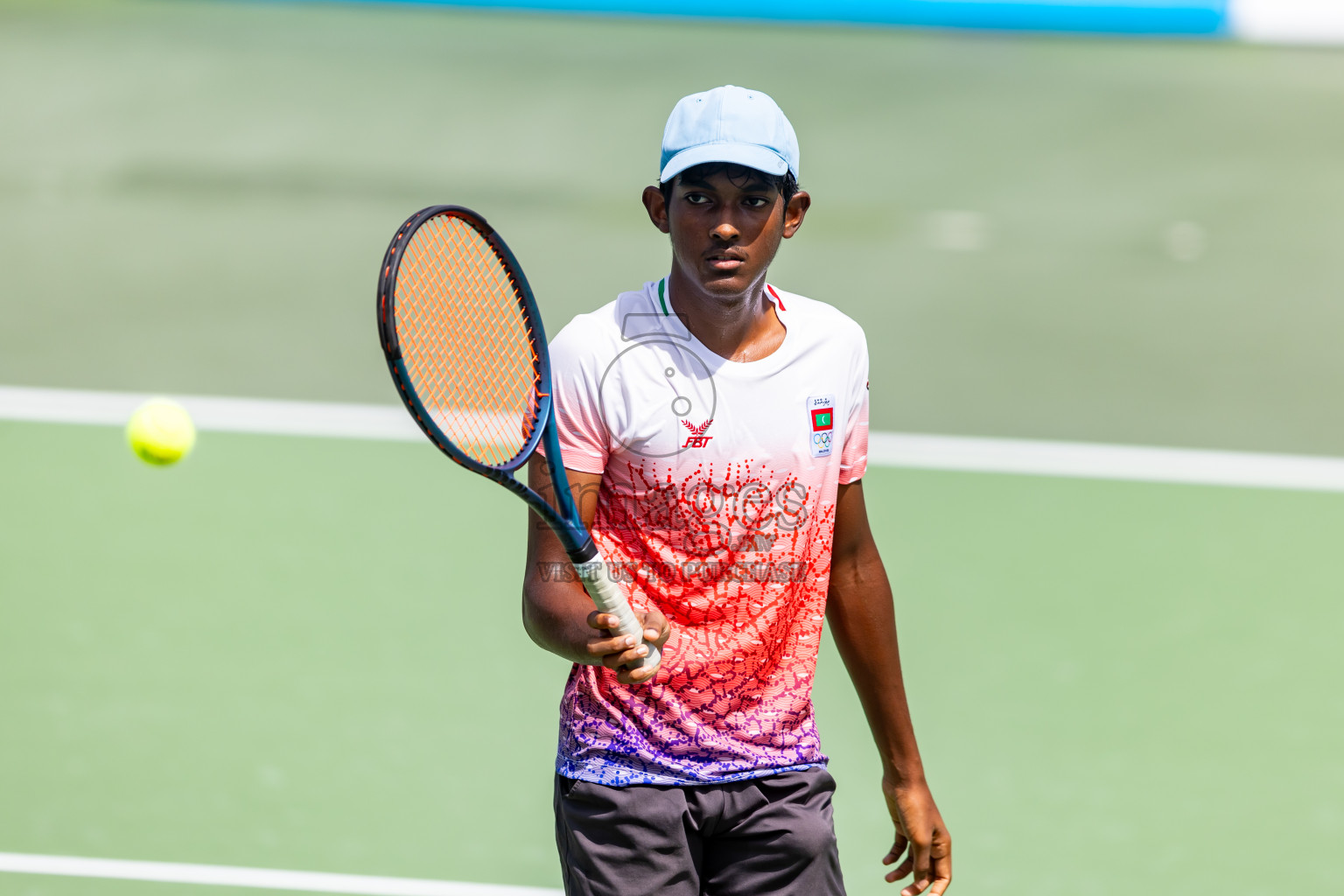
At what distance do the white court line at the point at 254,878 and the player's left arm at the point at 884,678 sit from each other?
1419 millimetres

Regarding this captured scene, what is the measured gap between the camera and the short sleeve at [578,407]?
2.65 m

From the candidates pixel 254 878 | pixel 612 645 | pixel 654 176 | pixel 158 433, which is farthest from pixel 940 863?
pixel 654 176

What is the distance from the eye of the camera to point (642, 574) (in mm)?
2713

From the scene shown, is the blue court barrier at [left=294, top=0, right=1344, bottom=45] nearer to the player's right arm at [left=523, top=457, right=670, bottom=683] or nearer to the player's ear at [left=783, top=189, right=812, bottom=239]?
the player's ear at [left=783, top=189, right=812, bottom=239]

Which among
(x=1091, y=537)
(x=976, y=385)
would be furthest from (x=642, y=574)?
(x=976, y=385)

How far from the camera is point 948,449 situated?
7.05 meters

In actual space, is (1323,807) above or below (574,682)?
below

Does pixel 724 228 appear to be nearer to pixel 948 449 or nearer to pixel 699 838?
pixel 699 838

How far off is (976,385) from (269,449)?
352 centimetres

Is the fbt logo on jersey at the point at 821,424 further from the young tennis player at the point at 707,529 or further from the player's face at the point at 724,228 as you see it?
the player's face at the point at 724,228

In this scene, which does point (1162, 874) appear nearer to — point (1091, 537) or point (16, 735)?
point (1091, 537)

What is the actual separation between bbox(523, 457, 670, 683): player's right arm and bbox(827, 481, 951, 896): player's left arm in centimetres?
49

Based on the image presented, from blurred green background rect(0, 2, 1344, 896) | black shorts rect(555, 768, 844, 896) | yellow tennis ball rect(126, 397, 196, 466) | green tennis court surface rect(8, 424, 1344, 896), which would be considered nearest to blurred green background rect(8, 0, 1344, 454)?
blurred green background rect(0, 2, 1344, 896)


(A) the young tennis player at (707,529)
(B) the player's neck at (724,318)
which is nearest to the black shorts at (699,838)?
(A) the young tennis player at (707,529)
